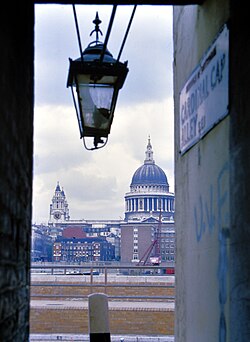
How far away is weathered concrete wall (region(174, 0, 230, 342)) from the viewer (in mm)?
3891

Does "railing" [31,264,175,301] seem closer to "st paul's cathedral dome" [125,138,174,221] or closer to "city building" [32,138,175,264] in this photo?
"city building" [32,138,175,264]

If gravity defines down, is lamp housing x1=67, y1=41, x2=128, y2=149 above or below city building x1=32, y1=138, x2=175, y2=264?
below

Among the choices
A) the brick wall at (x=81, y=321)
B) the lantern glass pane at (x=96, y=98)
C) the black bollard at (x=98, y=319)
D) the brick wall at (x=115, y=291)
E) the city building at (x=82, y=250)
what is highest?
the city building at (x=82, y=250)

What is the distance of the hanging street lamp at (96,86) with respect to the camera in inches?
197

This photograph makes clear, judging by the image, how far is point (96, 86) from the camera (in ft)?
→ 16.8

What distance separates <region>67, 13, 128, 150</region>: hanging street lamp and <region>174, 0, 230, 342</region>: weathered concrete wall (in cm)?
53

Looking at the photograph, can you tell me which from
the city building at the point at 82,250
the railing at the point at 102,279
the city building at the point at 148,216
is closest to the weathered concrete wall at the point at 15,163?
the railing at the point at 102,279

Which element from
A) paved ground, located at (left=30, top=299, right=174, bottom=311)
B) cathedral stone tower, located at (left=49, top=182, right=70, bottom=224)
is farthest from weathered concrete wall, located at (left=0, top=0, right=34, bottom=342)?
cathedral stone tower, located at (left=49, top=182, right=70, bottom=224)

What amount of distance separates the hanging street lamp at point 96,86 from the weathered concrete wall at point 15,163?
2.40ft

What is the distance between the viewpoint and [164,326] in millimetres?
13836

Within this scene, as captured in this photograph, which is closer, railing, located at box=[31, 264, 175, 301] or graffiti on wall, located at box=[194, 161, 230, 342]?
graffiti on wall, located at box=[194, 161, 230, 342]

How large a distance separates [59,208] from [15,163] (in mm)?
133592

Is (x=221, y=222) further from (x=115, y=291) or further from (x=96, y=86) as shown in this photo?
(x=115, y=291)

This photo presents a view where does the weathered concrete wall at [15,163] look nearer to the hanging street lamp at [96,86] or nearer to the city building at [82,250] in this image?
the hanging street lamp at [96,86]
